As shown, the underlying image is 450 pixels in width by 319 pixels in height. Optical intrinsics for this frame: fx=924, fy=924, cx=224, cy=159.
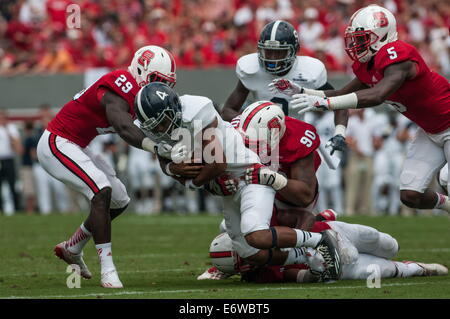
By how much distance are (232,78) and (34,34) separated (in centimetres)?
457

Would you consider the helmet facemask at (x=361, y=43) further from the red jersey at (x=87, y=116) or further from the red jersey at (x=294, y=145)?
the red jersey at (x=87, y=116)

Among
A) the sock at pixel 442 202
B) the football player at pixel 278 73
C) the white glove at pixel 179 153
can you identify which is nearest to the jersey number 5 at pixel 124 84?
the white glove at pixel 179 153

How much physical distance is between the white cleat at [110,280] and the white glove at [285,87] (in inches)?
72.6

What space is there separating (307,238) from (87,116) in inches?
75.8

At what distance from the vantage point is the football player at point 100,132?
632 centimetres

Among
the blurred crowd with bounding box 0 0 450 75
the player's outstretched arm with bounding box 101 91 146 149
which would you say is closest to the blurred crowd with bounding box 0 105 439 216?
the blurred crowd with bounding box 0 0 450 75

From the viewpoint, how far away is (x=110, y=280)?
6.20 meters

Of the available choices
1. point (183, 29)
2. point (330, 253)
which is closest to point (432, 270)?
point (330, 253)

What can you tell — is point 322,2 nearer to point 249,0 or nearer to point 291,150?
point 249,0

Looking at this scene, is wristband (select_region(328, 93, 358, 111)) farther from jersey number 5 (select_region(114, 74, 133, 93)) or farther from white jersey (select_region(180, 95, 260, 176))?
jersey number 5 (select_region(114, 74, 133, 93))

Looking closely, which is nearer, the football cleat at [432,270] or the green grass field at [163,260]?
the green grass field at [163,260]

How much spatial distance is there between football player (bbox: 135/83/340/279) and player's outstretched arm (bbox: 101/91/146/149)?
144 millimetres

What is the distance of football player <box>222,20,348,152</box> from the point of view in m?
7.28
